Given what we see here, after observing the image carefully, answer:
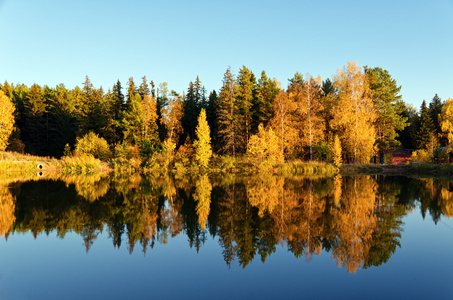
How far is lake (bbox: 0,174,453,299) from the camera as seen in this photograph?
7.25 m

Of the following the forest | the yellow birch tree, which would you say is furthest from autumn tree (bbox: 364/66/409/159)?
the yellow birch tree

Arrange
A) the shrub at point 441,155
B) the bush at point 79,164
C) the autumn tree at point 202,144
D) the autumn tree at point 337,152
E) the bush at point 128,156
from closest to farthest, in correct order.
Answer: the autumn tree at point 337,152, the shrub at point 441,155, the bush at point 79,164, the autumn tree at point 202,144, the bush at point 128,156

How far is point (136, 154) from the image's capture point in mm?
44000

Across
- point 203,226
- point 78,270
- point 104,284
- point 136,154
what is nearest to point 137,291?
point 104,284

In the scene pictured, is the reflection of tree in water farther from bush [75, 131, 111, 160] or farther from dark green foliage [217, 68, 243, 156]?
dark green foliage [217, 68, 243, 156]

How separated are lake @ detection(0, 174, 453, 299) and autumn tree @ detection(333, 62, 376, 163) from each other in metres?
24.3

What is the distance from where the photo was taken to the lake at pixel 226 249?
7254mm

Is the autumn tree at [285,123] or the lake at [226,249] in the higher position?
the autumn tree at [285,123]

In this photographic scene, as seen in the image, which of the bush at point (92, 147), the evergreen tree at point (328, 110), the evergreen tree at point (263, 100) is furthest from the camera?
the evergreen tree at point (263, 100)

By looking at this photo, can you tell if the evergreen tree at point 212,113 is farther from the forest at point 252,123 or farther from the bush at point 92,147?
the bush at point 92,147

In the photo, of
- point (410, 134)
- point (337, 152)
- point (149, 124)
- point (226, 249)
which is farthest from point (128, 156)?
point (410, 134)

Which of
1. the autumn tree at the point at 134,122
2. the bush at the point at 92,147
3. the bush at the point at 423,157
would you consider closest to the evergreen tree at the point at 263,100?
the autumn tree at the point at 134,122

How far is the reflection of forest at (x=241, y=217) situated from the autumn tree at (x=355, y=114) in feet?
65.0

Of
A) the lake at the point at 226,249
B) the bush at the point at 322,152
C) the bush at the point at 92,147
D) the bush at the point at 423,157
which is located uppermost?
the bush at the point at 92,147
